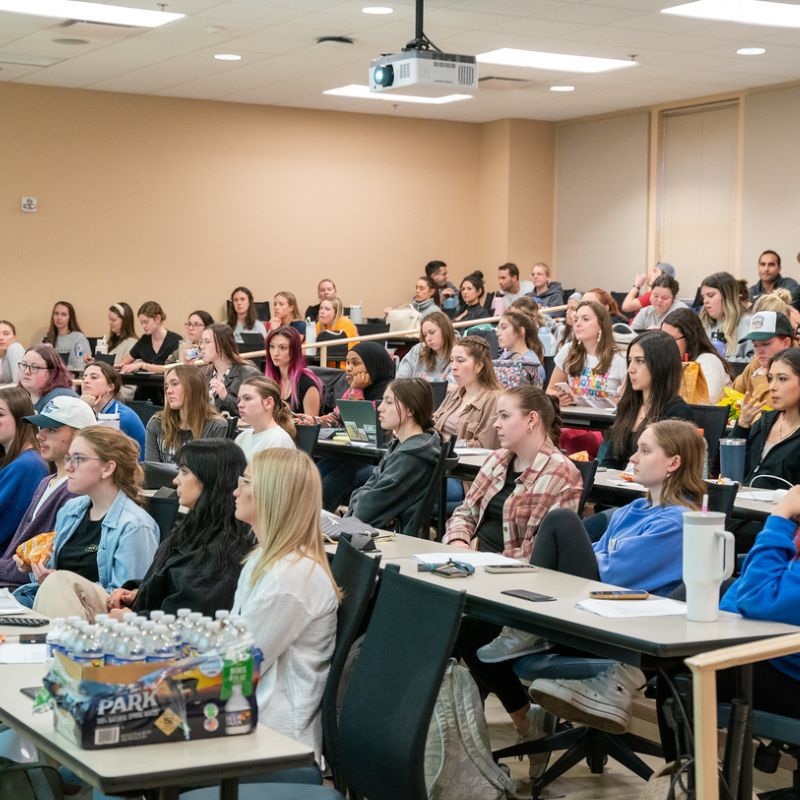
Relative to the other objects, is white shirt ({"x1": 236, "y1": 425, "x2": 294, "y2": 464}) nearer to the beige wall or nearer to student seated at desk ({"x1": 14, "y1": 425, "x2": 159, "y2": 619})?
student seated at desk ({"x1": 14, "y1": 425, "x2": 159, "y2": 619})

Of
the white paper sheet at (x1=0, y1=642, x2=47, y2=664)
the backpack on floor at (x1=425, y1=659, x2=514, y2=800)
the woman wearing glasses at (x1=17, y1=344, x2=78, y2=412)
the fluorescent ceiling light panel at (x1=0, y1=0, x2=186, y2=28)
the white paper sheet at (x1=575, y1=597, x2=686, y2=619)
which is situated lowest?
the backpack on floor at (x1=425, y1=659, x2=514, y2=800)

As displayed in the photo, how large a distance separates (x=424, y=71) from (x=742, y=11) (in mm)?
2316

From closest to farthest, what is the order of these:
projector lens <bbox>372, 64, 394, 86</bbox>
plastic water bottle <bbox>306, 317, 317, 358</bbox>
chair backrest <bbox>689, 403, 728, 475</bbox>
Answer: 1. chair backrest <bbox>689, 403, 728, 475</bbox>
2. projector lens <bbox>372, 64, 394, 86</bbox>
3. plastic water bottle <bbox>306, 317, 317, 358</bbox>

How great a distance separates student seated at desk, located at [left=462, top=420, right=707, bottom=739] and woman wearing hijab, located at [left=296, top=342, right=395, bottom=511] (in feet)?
10.1

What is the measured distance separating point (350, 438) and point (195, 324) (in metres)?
4.70

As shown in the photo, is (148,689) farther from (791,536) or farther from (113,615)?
(791,536)

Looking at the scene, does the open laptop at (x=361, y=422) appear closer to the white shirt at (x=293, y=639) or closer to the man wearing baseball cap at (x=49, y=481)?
the man wearing baseball cap at (x=49, y=481)

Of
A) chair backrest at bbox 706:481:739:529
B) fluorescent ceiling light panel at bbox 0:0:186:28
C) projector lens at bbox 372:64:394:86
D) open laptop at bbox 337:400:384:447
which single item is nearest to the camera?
chair backrest at bbox 706:481:739:529

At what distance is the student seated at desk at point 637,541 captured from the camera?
12.0 ft

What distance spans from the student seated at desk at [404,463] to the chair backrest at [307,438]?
1071 mm

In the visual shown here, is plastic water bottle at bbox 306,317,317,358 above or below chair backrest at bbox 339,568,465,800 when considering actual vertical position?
above

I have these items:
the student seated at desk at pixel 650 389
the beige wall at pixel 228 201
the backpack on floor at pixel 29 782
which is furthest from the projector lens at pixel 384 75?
the backpack on floor at pixel 29 782

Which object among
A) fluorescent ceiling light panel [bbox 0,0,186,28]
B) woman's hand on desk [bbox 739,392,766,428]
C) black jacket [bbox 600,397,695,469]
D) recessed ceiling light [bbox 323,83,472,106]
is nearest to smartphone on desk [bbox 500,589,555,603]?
black jacket [bbox 600,397,695,469]

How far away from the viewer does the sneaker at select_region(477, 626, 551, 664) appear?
367 cm
